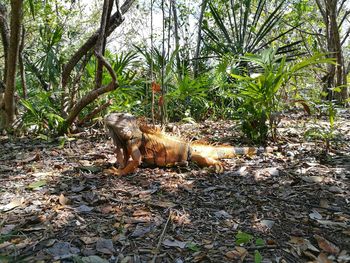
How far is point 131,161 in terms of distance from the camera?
3.28 meters

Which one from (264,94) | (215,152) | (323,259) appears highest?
(264,94)

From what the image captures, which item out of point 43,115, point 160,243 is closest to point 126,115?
point 160,243

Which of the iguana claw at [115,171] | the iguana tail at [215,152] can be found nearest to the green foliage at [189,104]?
Answer: the iguana tail at [215,152]

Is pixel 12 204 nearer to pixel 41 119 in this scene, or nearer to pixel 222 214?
pixel 222 214

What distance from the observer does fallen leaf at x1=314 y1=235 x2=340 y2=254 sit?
2049mm

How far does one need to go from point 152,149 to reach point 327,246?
1925 millimetres

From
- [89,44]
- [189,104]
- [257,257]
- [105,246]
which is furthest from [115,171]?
[189,104]

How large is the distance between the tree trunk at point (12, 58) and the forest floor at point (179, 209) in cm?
123

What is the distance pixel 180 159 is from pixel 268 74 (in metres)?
1.45

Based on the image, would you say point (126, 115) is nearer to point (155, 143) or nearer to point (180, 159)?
point (155, 143)

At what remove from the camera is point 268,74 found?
3.95 m

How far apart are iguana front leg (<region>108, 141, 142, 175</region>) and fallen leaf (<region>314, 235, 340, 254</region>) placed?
174 centimetres

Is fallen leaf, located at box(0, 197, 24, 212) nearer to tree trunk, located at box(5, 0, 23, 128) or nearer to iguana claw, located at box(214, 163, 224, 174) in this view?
iguana claw, located at box(214, 163, 224, 174)

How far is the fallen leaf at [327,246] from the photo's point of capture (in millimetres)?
2049
